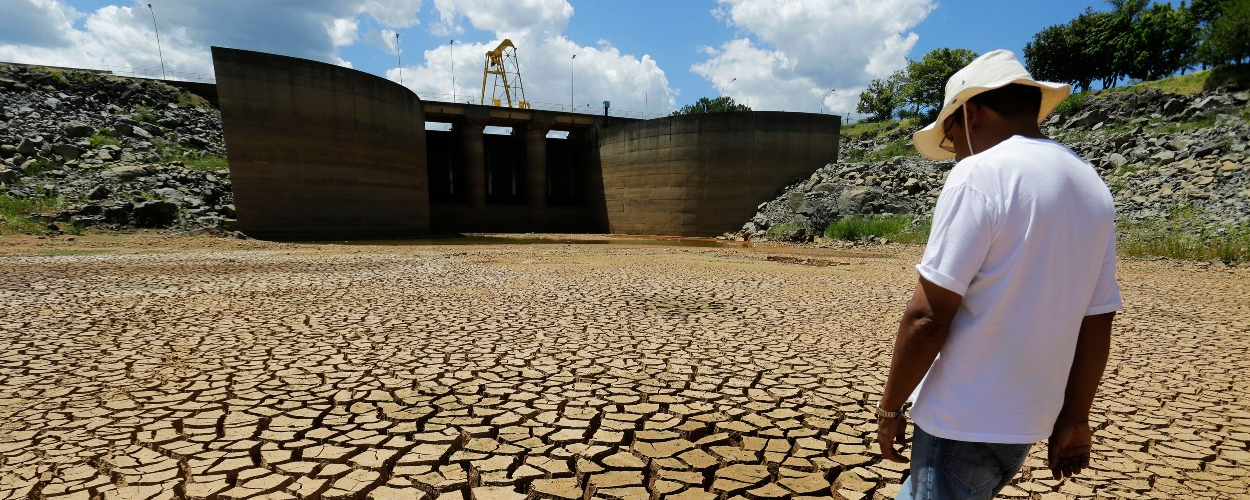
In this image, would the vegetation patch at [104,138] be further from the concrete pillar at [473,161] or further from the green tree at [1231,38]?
the green tree at [1231,38]

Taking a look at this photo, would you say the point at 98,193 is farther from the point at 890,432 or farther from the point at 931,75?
the point at 931,75

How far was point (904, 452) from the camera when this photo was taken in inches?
106

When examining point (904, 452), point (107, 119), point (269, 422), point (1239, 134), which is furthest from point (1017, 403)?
point (107, 119)

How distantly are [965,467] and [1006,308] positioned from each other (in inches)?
14.0

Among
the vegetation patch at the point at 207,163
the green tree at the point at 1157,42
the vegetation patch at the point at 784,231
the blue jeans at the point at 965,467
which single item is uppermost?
the green tree at the point at 1157,42

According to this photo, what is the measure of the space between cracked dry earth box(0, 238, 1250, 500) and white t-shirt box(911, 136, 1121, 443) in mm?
1449

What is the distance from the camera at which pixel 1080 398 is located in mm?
A: 1176

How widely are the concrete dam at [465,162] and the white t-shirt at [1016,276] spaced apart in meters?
21.6

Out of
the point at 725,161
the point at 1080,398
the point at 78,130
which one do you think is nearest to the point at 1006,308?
the point at 1080,398

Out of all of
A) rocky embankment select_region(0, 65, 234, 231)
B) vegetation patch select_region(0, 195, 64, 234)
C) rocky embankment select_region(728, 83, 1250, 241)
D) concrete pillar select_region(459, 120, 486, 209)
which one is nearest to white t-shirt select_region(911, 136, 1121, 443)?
rocky embankment select_region(728, 83, 1250, 241)

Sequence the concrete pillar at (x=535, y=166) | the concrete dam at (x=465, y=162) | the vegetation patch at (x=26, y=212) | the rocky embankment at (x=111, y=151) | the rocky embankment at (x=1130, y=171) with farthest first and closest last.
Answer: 1. the concrete pillar at (x=535, y=166)
2. the concrete dam at (x=465, y=162)
3. the rocky embankment at (x=111, y=151)
4. the vegetation patch at (x=26, y=212)
5. the rocky embankment at (x=1130, y=171)

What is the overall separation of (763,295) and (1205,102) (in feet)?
83.1

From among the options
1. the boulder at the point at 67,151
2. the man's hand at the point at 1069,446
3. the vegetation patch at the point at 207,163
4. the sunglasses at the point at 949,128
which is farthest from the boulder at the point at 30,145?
the man's hand at the point at 1069,446

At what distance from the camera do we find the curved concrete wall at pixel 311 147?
18.0 metres
